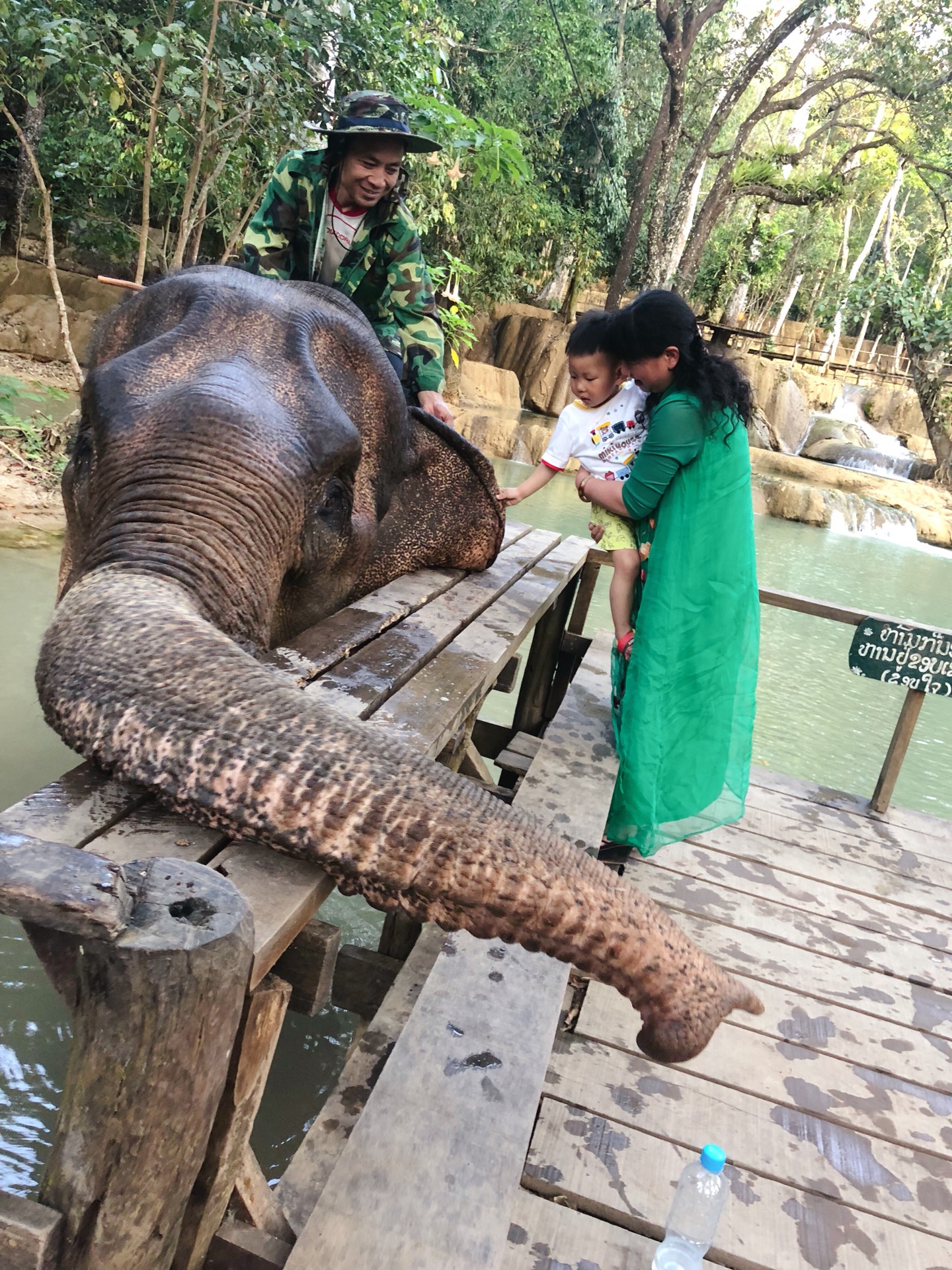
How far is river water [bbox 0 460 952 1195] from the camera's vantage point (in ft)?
8.81

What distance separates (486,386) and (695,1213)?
18211 millimetres

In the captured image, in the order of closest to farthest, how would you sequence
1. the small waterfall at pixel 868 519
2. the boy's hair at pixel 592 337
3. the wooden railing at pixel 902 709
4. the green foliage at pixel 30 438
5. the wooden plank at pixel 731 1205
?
the wooden plank at pixel 731 1205
the boy's hair at pixel 592 337
the wooden railing at pixel 902 709
the green foliage at pixel 30 438
the small waterfall at pixel 868 519

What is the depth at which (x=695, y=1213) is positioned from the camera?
1883mm

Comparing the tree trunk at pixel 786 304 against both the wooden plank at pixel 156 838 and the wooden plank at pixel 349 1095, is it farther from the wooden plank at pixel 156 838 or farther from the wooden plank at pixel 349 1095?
the wooden plank at pixel 156 838

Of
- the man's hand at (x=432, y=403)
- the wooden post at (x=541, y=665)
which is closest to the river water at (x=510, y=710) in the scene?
the wooden post at (x=541, y=665)

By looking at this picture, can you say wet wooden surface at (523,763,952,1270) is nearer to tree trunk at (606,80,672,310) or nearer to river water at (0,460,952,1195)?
river water at (0,460,952,1195)

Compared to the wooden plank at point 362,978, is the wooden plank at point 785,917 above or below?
above

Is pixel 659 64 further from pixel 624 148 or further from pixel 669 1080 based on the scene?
pixel 669 1080

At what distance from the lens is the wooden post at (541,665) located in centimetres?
492

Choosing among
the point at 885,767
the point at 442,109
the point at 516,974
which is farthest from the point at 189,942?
Result: the point at 442,109

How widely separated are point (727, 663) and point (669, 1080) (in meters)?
1.14

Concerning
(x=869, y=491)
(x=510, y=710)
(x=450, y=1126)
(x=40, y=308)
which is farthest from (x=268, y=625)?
(x=869, y=491)

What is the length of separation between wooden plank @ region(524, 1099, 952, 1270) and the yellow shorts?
5.33 ft

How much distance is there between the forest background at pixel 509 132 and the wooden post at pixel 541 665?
3.67 m
